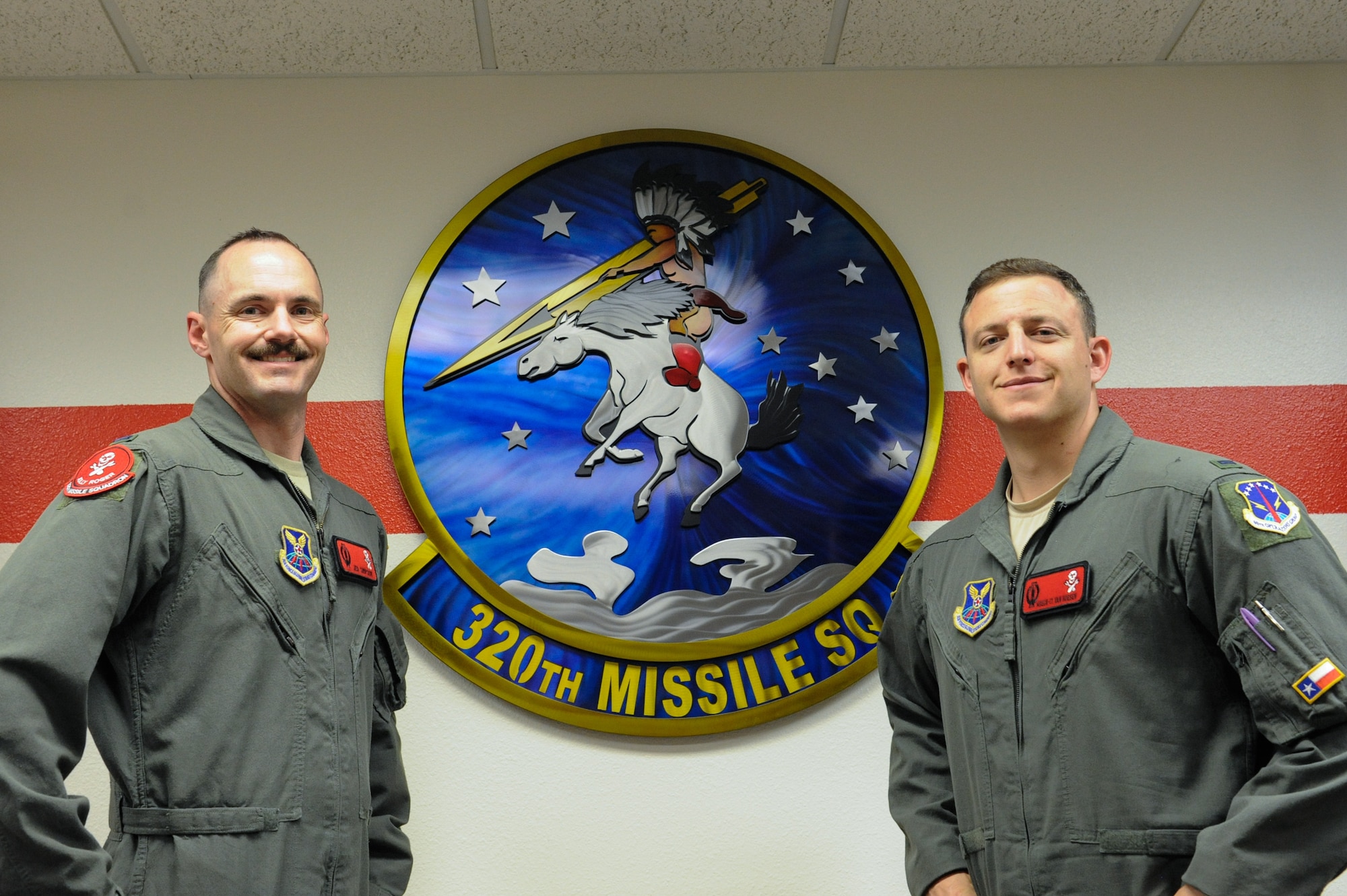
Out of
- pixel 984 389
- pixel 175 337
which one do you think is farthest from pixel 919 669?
pixel 175 337

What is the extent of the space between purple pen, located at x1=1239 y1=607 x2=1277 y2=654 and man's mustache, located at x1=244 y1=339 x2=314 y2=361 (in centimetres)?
137

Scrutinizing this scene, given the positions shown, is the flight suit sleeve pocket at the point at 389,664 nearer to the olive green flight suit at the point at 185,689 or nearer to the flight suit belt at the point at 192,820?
the olive green flight suit at the point at 185,689

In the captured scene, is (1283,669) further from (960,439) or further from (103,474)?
(103,474)

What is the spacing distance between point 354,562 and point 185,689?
1.10 ft

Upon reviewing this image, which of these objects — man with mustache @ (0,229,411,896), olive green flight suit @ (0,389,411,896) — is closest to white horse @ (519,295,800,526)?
man with mustache @ (0,229,411,896)

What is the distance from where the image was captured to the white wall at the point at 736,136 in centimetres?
208

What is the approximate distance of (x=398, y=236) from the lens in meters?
2.27

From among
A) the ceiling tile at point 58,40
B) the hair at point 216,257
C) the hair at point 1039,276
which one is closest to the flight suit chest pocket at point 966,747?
the hair at point 1039,276

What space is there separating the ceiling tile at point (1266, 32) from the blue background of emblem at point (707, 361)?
0.88 meters

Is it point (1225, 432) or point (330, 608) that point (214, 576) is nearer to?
point (330, 608)

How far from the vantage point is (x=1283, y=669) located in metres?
1.23

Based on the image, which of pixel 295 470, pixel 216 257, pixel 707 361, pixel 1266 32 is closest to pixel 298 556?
pixel 295 470

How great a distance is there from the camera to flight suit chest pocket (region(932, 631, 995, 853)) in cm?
146

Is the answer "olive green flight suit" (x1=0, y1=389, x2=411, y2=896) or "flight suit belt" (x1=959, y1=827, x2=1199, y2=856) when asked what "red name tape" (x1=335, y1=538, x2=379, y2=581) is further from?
"flight suit belt" (x1=959, y1=827, x2=1199, y2=856)
